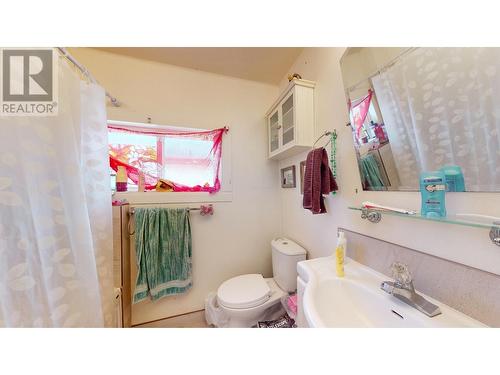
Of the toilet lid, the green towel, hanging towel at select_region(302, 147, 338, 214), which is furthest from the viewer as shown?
the toilet lid

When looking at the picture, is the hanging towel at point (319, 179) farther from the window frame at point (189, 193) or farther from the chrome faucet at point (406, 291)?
the window frame at point (189, 193)

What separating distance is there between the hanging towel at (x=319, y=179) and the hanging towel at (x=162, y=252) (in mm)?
1076

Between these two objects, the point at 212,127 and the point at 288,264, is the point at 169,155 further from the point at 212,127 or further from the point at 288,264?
the point at 288,264

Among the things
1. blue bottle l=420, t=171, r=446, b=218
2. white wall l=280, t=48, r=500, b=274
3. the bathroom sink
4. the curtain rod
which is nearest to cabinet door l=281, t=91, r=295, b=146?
white wall l=280, t=48, r=500, b=274

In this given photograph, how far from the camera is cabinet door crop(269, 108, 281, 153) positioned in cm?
150

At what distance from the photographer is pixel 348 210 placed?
97 centimetres

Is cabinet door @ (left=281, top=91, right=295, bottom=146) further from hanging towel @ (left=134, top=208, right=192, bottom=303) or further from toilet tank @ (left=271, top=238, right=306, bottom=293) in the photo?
hanging towel @ (left=134, top=208, right=192, bottom=303)

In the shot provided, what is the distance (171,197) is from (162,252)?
1.55 feet

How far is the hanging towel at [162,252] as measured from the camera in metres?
1.36

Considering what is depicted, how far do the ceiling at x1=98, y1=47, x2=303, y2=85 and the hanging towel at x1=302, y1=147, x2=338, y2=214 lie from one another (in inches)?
37.8

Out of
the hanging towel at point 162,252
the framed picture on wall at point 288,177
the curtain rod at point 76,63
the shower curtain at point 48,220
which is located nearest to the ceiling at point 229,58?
the curtain rod at point 76,63

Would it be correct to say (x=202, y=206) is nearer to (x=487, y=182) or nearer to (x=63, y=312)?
(x=63, y=312)
